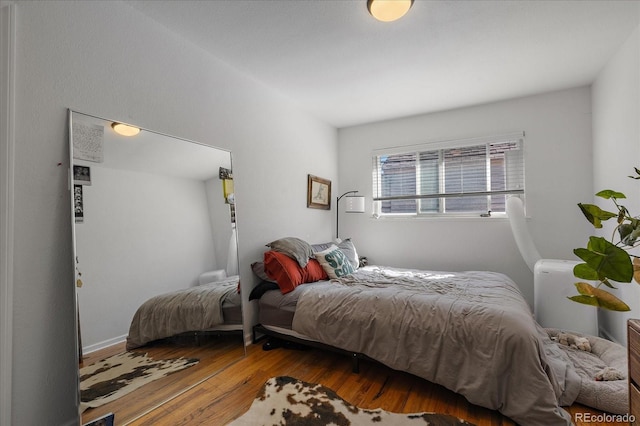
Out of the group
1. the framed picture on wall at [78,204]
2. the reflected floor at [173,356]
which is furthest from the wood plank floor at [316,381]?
the framed picture on wall at [78,204]

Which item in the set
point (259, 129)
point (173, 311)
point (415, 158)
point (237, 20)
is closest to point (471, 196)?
point (415, 158)

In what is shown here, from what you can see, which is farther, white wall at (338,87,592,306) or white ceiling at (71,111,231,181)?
white wall at (338,87,592,306)

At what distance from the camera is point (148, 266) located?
1.96m

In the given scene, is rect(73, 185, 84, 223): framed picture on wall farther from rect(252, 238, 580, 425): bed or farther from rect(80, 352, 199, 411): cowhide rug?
rect(252, 238, 580, 425): bed

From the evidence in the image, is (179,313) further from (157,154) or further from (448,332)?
(448,332)

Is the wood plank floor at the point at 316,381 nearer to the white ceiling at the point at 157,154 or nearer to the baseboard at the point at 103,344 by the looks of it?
the baseboard at the point at 103,344

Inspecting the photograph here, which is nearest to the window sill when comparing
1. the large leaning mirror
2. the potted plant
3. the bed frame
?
the bed frame

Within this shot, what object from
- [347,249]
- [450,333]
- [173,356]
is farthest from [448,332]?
[173,356]

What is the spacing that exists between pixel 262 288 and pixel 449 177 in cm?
278

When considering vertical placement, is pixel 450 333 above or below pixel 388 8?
below

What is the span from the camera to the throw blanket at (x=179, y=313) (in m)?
1.90

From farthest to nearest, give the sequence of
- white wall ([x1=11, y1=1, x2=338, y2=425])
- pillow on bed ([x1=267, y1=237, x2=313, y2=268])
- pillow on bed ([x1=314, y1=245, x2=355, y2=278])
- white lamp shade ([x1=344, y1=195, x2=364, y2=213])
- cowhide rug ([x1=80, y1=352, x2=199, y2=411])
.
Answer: white lamp shade ([x1=344, y1=195, x2=364, y2=213])
pillow on bed ([x1=314, y1=245, x2=355, y2=278])
pillow on bed ([x1=267, y1=237, x2=313, y2=268])
cowhide rug ([x1=80, y1=352, x2=199, y2=411])
white wall ([x1=11, y1=1, x2=338, y2=425])

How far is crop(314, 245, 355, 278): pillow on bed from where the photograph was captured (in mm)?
2996

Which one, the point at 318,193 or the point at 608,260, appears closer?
the point at 608,260
